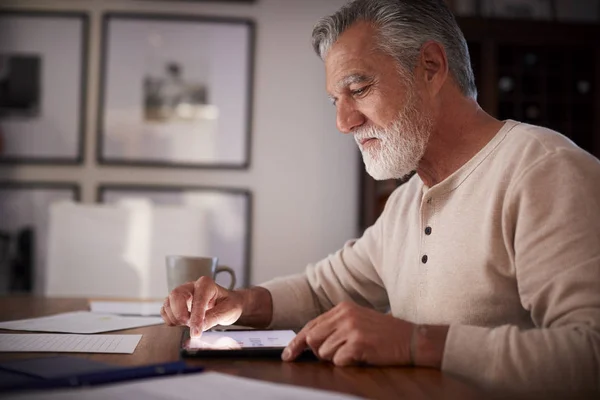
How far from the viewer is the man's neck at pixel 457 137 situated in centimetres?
127

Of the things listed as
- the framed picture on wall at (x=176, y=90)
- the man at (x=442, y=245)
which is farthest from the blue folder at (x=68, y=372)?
the framed picture on wall at (x=176, y=90)

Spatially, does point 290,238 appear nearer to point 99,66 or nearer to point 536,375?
point 99,66

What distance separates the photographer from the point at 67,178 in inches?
134

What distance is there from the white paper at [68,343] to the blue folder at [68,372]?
5.4 inches

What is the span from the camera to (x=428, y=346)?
0.89 metres

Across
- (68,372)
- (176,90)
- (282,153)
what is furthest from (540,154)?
(176,90)

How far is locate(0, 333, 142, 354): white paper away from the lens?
0.96 metres

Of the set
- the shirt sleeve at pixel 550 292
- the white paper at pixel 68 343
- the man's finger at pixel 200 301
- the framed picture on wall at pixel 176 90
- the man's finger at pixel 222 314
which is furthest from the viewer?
the framed picture on wall at pixel 176 90

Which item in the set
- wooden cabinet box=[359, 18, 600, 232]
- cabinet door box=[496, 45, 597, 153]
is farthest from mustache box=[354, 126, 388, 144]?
cabinet door box=[496, 45, 597, 153]

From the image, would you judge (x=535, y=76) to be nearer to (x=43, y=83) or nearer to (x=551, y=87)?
(x=551, y=87)

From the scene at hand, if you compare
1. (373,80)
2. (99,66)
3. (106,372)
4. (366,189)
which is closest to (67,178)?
(99,66)

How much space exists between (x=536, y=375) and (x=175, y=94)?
291 cm

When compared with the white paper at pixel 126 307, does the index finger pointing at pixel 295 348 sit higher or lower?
higher

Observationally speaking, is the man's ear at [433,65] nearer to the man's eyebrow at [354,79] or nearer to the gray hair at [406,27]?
the gray hair at [406,27]
